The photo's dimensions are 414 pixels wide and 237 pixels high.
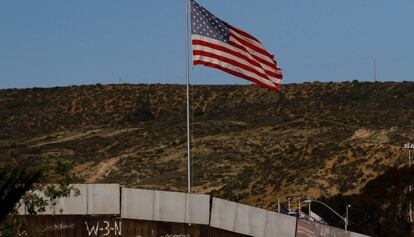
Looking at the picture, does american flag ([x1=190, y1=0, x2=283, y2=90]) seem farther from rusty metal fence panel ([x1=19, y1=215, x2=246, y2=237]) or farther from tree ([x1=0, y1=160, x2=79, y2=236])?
tree ([x1=0, y1=160, x2=79, y2=236])

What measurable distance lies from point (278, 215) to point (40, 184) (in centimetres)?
643

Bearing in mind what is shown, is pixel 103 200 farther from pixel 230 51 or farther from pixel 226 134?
pixel 226 134

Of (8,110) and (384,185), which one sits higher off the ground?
(8,110)

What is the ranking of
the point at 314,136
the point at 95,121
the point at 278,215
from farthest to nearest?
the point at 95,121 → the point at 314,136 → the point at 278,215

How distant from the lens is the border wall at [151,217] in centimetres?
2947

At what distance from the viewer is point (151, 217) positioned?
29891 mm

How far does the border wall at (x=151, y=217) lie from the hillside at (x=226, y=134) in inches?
2292

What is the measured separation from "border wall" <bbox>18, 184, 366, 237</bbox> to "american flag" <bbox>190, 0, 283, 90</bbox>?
3738 mm

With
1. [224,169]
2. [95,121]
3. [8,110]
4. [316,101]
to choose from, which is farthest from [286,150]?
[8,110]

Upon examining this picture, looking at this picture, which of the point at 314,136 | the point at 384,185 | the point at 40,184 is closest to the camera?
the point at 40,184

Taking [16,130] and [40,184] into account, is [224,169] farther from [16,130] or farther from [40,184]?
[40,184]

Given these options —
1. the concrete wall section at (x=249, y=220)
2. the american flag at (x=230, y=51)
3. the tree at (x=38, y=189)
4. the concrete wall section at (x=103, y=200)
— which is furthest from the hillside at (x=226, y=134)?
the tree at (x=38, y=189)

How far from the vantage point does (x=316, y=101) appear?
148000 millimetres

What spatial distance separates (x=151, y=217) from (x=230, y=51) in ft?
16.8
